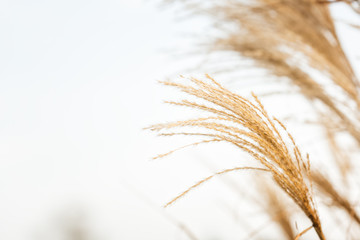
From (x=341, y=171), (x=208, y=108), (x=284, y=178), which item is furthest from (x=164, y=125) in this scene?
(x=341, y=171)

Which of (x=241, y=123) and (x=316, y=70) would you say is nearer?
(x=241, y=123)

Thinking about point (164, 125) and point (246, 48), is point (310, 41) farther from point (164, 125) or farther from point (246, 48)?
point (164, 125)

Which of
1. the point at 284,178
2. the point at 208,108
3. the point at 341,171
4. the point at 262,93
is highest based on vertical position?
the point at 208,108

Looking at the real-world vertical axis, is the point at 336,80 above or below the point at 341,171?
above

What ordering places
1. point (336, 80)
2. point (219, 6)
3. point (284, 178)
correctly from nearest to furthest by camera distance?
point (284, 178)
point (336, 80)
point (219, 6)

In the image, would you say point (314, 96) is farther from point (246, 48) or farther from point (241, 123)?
point (241, 123)

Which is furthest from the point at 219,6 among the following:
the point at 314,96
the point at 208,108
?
the point at 208,108

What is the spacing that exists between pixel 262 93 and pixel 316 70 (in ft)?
0.76

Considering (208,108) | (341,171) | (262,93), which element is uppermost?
(208,108)

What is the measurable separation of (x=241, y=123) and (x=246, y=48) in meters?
0.95

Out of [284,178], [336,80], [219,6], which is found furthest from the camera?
[219,6]

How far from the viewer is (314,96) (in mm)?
1618

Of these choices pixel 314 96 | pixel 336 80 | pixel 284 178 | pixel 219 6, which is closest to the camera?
pixel 284 178

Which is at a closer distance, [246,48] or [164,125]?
[164,125]
